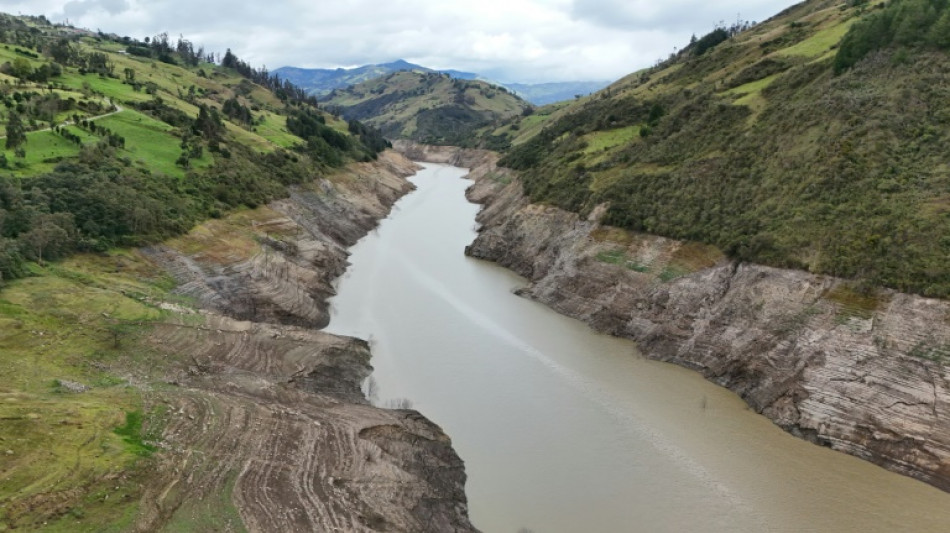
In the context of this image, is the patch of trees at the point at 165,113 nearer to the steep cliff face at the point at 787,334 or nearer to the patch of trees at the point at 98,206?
the patch of trees at the point at 98,206

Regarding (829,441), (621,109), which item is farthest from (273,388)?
(621,109)

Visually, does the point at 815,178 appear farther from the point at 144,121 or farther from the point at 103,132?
the point at 144,121

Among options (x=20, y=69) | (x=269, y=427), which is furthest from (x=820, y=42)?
(x=20, y=69)

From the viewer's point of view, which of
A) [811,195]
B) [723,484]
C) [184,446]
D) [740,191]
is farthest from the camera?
[740,191]

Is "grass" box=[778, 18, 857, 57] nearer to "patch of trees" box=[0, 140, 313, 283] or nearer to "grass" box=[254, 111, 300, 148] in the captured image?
"patch of trees" box=[0, 140, 313, 283]

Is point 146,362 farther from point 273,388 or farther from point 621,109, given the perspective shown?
point 621,109

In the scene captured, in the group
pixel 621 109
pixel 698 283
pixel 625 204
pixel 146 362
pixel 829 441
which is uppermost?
pixel 621 109
